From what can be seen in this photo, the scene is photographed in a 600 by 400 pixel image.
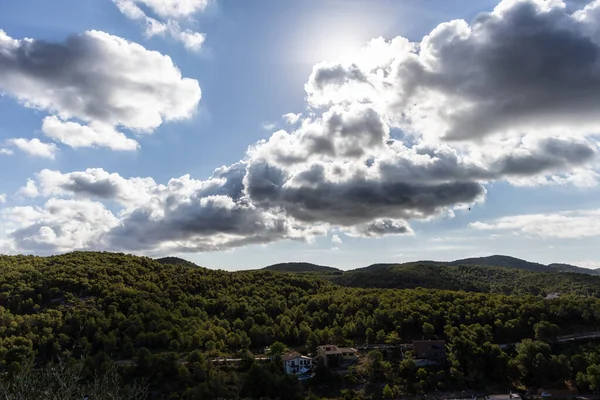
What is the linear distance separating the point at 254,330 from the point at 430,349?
3439 centimetres

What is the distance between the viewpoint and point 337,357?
260 feet

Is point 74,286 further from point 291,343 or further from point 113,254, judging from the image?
point 291,343

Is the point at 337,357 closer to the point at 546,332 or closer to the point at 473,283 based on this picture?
the point at 546,332

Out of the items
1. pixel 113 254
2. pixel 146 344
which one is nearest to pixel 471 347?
pixel 146 344

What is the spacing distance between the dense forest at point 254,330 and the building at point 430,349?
5.94 feet

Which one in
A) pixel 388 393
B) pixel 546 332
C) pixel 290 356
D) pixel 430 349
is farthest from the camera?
pixel 546 332

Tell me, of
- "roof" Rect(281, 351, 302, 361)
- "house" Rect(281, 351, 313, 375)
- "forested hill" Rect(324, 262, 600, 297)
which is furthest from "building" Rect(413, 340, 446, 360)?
"forested hill" Rect(324, 262, 600, 297)

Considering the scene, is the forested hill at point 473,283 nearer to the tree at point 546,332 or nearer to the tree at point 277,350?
the tree at point 546,332

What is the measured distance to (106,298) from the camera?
320ft

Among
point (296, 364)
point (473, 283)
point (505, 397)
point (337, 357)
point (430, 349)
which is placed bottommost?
point (505, 397)

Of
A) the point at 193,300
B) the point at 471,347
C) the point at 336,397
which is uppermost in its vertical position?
the point at 193,300

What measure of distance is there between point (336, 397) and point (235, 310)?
39792mm

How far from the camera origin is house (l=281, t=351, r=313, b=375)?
76875mm

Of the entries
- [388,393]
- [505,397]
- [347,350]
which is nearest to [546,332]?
[505,397]
